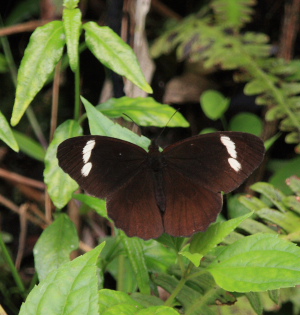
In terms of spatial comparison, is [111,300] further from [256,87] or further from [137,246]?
[256,87]

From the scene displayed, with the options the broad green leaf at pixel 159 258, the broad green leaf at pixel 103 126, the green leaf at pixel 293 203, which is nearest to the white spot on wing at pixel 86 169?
the broad green leaf at pixel 103 126

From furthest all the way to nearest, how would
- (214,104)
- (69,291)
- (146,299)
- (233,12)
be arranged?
(233,12) < (214,104) < (146,299) < (69,291)

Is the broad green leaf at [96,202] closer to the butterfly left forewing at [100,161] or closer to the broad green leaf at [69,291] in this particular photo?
the butterfly left forewing at [100,161]

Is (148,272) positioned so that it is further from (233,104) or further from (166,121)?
(233,104)

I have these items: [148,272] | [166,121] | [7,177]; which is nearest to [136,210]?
[148,272]

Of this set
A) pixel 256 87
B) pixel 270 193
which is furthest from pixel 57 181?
pixel 256 87

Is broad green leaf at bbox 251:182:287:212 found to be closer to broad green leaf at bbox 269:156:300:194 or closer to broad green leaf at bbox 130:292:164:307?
broad green leaf at bbox 269:156:300:194

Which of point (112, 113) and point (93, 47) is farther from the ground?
point (93, 47)
